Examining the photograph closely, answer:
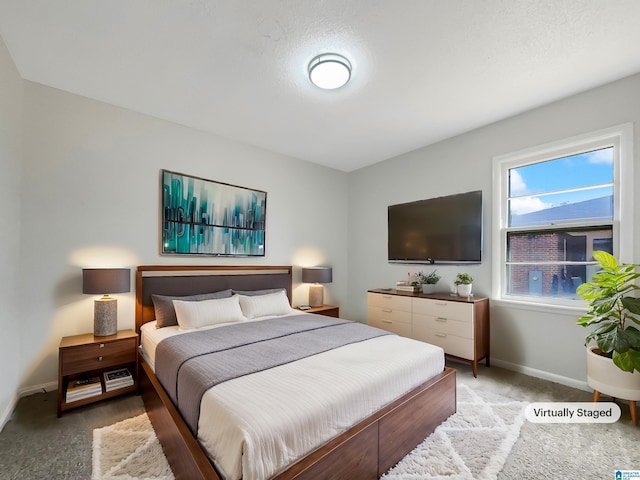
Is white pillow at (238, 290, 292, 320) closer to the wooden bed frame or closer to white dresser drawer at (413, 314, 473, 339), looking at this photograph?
the wooden bed frame

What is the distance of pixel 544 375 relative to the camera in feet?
9.40

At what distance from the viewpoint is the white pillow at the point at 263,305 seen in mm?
3201

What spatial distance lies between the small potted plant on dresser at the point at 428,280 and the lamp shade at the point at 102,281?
3236 millimetres

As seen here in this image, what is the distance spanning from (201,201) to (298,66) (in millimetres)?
1912

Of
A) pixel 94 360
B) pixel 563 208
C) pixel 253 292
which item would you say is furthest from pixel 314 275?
pixel 563 208

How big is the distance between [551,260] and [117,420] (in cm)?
411

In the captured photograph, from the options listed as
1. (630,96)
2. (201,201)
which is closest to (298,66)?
(201,201)

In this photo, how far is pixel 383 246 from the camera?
4527mm

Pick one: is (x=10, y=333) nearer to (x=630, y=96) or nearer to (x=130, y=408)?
(x=130, y=408)

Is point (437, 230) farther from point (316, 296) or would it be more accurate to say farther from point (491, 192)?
point (316, 296)

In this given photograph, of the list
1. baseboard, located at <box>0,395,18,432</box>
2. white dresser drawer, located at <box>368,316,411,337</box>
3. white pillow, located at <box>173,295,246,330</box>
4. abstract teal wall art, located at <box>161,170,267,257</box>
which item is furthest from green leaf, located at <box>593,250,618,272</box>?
baseboard, located at <box>0,395,18,432</box>

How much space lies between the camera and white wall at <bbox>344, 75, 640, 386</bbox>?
2625mm

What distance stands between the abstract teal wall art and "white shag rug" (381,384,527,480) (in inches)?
110

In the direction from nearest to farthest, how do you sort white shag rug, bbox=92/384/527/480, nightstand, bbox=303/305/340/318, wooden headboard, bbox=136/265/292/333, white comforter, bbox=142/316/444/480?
white comforter, bbox=142/316/444/480 < white shag rug, bbox=92/384/527/480 < wooden headboard, bbox=136/265/292/333 < nightstand, bbox=303/305/340/318
